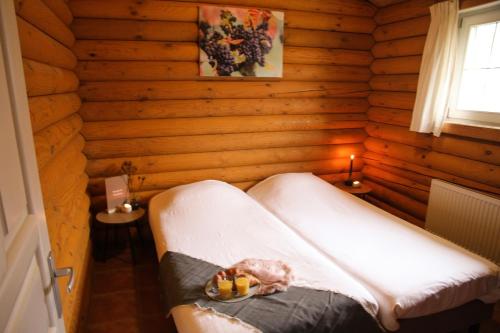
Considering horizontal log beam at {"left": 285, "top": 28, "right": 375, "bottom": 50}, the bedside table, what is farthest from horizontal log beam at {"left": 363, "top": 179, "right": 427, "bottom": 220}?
horizontal log beam at {"left": 285, "top": 28, "right": 375, "bottom": 50}

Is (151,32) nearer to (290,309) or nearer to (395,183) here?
(290,309)

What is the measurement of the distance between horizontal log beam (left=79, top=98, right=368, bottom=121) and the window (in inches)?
43.6

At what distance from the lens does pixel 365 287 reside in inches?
76.9

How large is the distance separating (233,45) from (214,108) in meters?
0.62

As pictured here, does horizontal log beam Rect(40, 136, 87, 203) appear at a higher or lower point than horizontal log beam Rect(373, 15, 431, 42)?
lower

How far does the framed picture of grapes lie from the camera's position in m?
3.09

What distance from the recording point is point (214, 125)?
334 cm

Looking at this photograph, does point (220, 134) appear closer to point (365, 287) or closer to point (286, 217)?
point (286, 217)

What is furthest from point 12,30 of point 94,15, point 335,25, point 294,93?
point 335,25

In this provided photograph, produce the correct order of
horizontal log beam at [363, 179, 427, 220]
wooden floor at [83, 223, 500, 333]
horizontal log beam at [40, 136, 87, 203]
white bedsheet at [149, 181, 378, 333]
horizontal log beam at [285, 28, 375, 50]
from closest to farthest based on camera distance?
horizontal log beam at [40, 136, 87, 203]
white bedsheet at [149, 181, 378, 333]
wooden floor at [83, 223, 500, 333]
horizontal log beam at [363, 179, 427, 220]
horizontal log beam at [285, 28, 375, 50]

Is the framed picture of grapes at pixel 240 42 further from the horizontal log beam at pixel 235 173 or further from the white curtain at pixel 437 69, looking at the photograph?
the white curtain at pixel 437 69

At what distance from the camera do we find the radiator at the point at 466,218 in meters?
2.59

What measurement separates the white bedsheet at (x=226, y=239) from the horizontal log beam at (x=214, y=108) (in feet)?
2.38

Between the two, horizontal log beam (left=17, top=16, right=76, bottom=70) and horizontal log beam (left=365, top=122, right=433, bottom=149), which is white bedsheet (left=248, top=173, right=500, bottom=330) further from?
horizontal log beam (left=17, top=16, right=76, bottom=70)
